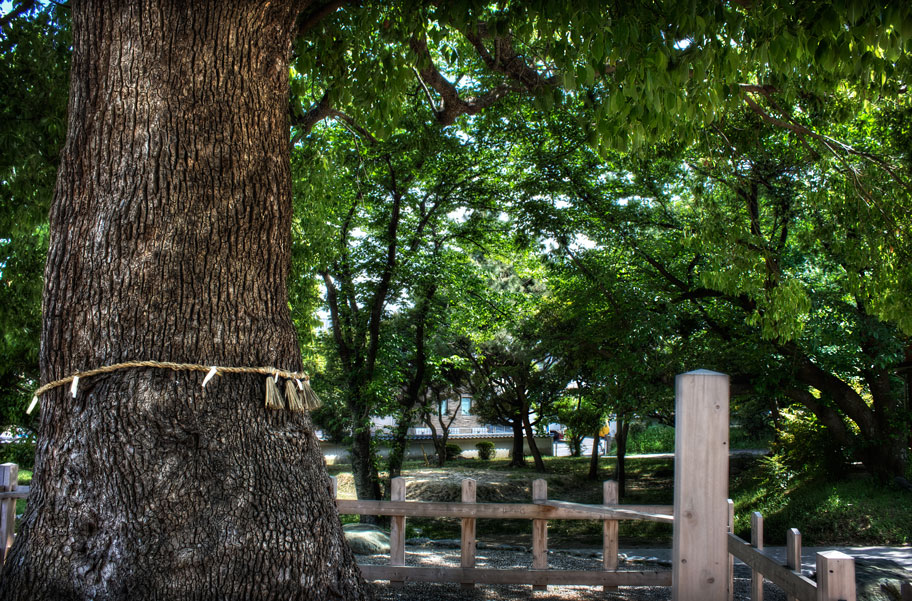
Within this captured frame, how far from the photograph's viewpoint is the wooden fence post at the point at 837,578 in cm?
365

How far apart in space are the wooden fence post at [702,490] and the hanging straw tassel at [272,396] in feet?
6.64

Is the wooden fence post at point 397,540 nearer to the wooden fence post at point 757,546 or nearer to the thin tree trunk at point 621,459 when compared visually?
the wooden fence post at point 757,546

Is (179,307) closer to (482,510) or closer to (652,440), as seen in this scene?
(482,510)

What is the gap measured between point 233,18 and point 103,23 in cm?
71

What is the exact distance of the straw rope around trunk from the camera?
11.9 feet

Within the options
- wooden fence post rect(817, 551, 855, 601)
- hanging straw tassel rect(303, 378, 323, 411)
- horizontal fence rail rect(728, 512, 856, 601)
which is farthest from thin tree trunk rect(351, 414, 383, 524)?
wooden fence post rect(817, 551, 855, 601)

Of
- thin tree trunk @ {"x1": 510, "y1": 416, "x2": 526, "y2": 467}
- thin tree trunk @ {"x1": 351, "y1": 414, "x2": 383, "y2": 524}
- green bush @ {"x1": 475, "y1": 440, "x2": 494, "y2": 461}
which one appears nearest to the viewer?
thin tree trunk @ {"x1": 351, "y1": 414, "x2": 383, "y2": 524}

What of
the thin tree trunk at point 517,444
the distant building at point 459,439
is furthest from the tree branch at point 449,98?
the thin tree trunk at point 517,444

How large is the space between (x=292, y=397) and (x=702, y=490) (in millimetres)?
2132

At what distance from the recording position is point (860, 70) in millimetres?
4887

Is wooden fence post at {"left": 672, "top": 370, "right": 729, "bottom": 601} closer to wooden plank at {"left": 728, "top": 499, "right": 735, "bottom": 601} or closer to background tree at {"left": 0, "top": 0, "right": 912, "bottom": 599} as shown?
background tree at {"left": 0, "top": 0, "right": 912, "bottom": 599}

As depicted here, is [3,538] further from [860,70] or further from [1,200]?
[860,70]

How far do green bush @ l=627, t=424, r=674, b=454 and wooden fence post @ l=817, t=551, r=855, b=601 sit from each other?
38.6 m

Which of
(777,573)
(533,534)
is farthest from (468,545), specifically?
(777,573)
